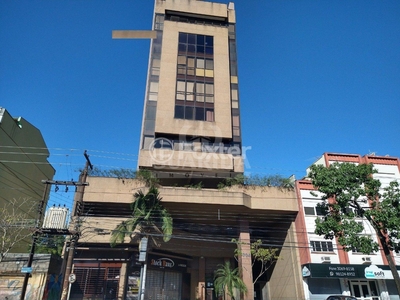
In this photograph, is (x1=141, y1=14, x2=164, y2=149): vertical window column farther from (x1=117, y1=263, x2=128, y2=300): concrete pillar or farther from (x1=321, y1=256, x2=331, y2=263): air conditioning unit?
(x1=321, y1=256, x2=331, y2=263): air conditioning unit

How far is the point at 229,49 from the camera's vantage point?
37156 millimetres

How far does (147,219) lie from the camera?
22562mm

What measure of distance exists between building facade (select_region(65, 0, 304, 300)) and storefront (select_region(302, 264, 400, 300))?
130 cm

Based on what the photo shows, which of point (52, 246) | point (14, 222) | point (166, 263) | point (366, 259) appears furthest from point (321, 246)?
point (52, 246)

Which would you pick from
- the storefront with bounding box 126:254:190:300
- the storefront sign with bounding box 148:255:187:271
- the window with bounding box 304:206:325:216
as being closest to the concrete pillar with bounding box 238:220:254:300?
the window with bounding box 304:206:325:216

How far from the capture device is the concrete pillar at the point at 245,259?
24.3 meters

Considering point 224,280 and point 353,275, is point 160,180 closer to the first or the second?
point 224,280

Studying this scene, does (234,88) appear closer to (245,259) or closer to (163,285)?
(245,259)

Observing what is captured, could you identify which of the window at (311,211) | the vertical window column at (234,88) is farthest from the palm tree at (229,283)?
the vertical window column at (234,88)

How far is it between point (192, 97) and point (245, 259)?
1744cm

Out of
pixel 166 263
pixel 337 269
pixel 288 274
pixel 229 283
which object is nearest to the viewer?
pixel 229 283

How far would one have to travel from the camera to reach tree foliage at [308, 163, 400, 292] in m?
18.4

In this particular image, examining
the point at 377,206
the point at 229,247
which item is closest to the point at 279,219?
the point at 229,247

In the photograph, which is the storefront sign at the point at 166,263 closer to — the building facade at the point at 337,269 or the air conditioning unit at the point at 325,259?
the building facade at the point at 337,269
